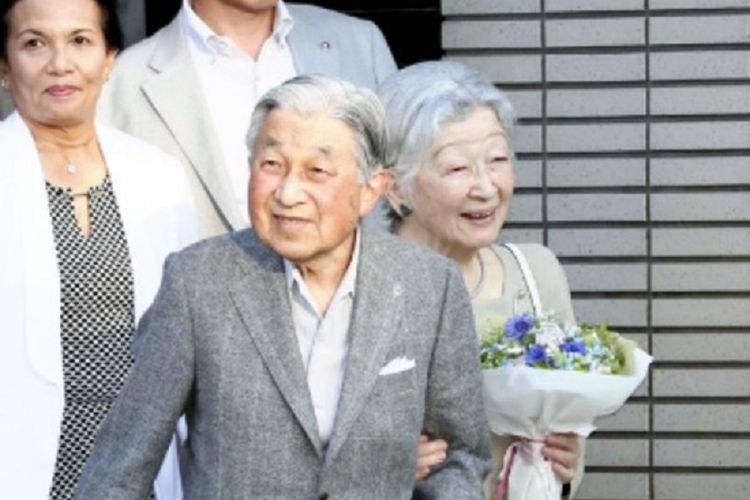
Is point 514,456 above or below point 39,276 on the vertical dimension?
below

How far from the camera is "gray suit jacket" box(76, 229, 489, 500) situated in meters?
4.60

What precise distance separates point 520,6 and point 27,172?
100 inches

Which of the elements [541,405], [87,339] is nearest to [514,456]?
[541,405]

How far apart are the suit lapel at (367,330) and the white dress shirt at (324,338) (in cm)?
3

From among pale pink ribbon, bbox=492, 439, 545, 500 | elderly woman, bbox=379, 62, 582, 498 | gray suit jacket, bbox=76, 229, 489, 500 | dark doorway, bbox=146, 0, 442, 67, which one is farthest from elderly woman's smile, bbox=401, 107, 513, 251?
dark doorway, bbox=146, 0, 442, 67

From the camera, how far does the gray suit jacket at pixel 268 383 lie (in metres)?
4.60

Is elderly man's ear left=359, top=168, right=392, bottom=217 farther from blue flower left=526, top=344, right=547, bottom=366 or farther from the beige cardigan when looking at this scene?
the beige cardigan

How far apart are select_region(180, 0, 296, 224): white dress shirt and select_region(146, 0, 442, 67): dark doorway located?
178cm

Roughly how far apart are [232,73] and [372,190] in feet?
5.15

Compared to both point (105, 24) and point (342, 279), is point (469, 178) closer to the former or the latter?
point (105, 24)

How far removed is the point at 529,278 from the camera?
5.82 meters

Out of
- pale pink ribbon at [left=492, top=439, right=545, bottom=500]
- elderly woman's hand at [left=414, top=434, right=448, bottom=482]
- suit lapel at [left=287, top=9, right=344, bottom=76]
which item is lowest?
pale pink ribbon at [left=492, top=439, right=545, bottom=500]

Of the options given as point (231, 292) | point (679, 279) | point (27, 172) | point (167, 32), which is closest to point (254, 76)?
point (167, 32)

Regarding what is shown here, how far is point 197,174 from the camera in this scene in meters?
6.09
